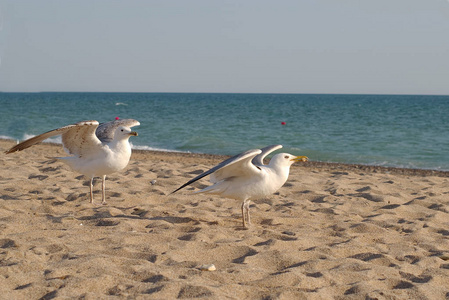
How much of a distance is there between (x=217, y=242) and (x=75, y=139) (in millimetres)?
2707

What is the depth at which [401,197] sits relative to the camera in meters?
7.27

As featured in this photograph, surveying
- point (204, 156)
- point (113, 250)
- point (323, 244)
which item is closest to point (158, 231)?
point (113, 250)

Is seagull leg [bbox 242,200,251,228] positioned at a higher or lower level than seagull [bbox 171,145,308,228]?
lower

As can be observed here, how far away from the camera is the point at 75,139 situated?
6.54 meters

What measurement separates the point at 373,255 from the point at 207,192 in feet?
6.74

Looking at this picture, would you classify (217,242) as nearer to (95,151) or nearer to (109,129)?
(95,151)

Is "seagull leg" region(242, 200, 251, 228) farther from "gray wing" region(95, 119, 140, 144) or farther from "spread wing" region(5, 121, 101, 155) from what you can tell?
"gray wing" region(95, 119, 140, 144)

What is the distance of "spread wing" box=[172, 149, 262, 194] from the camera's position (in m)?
5.15

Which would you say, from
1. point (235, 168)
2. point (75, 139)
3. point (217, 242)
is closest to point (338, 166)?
point (235, 168)

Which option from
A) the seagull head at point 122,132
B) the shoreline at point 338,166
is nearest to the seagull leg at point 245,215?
the seagull head at point 122,132

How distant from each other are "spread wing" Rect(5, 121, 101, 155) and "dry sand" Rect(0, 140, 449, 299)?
651 mm

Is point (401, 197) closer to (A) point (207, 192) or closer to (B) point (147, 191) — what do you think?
(A) point (207, 192)

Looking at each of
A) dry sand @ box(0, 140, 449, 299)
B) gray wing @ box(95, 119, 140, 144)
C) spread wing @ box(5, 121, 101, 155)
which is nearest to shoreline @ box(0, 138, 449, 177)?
dry sand @ box(0, 140, 449, 299)

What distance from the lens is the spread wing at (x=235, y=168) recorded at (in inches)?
203
